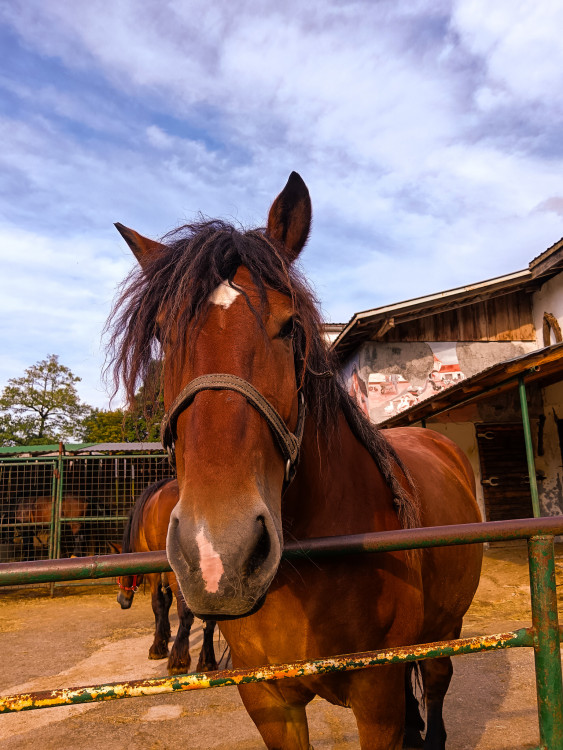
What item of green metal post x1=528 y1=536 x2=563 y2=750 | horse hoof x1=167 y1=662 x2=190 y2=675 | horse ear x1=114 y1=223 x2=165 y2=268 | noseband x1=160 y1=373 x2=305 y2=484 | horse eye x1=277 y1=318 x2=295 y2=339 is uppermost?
horse ear x1=114 y1=223 x2=165 y2=268

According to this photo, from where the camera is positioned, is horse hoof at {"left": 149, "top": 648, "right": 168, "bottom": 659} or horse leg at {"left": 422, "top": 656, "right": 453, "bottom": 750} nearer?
horse leg at {"left": 422, "top": 656, "right": 453, "bottom": 750}

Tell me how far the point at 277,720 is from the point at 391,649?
735 millimetres

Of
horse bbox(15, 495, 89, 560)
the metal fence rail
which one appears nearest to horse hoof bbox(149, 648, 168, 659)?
the metal fence rail

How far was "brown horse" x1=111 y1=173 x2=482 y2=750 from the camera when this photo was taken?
43.1 inches

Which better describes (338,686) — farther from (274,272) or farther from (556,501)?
(556,501)

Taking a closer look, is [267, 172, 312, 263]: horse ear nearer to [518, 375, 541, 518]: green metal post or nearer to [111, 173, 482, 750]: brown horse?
[111, 173, 482, 750]: brown horse

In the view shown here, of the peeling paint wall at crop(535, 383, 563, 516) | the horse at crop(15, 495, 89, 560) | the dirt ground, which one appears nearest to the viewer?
the dirt ground

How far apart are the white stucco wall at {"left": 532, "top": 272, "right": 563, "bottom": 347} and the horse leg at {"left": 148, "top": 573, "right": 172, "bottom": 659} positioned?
30.2 ft

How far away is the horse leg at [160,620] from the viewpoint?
5.24 metres

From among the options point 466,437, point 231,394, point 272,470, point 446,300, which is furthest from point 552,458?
point 231,394

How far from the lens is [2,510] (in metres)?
10.3

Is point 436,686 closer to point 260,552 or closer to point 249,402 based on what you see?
point 260,552

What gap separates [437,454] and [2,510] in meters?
9.61

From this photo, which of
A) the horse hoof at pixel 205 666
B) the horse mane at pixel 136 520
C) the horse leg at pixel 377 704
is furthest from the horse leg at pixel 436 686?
the horse mane at pixel 136 520
